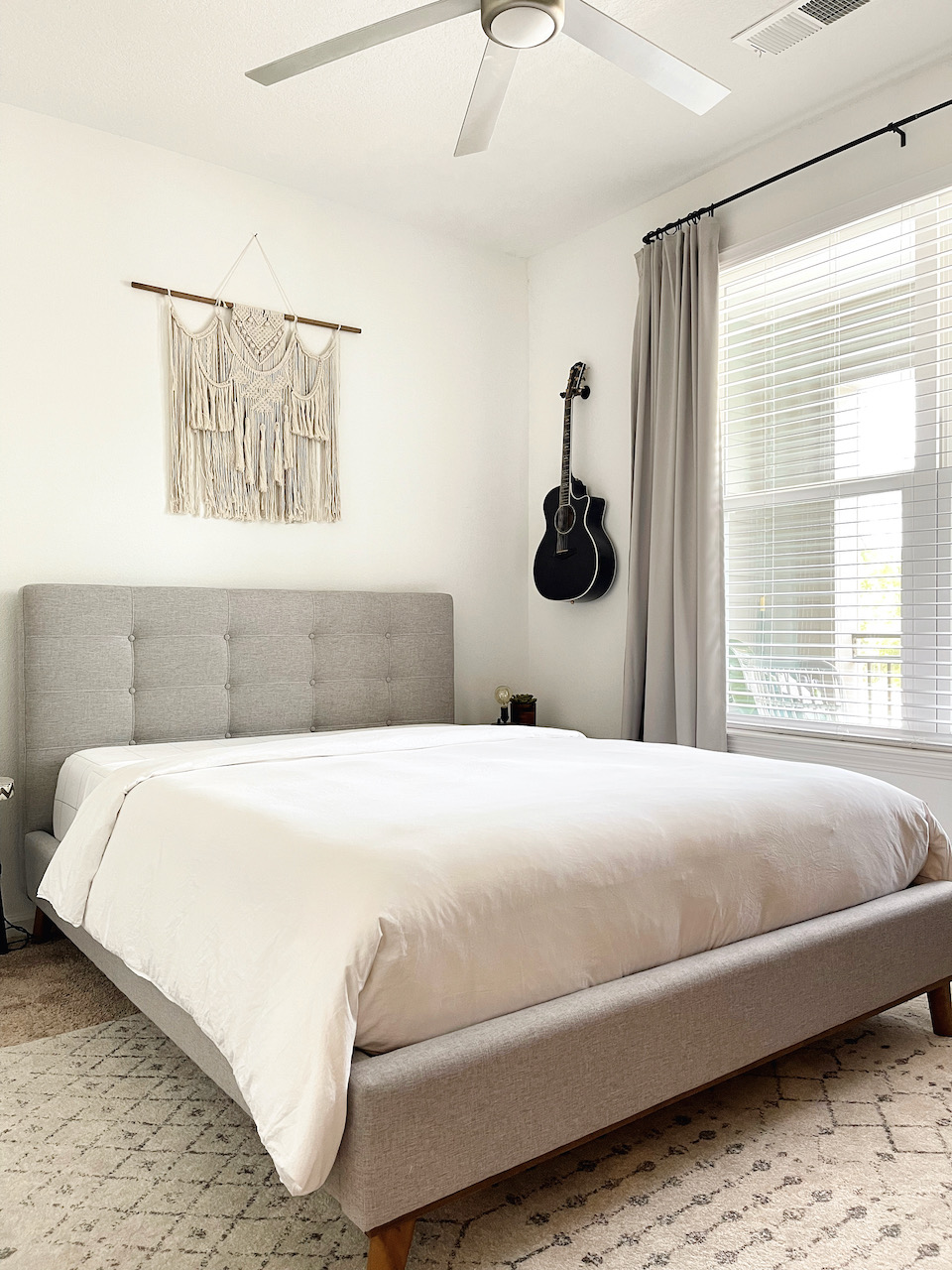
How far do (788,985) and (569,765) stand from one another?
0.74 metres

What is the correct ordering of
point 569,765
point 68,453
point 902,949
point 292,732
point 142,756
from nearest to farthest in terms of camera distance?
point 902,949 → point 569,765 → point 142,756 → point 68,453 → point 292,732

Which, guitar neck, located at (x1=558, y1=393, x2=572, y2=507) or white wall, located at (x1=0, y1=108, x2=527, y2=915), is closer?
white wall, located at (x1=0, y1=108, x2=527, y2=915)

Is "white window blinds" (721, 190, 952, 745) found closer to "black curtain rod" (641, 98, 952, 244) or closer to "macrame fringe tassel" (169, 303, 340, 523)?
"black curtain rod" (641, 98, 952, 244)

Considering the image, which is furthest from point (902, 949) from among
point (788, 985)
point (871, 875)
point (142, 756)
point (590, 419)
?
point (590, 419)

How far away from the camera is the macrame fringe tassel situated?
3262 mm

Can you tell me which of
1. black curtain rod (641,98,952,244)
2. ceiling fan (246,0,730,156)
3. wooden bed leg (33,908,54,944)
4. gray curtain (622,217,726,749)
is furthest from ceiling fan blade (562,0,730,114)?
wooden bed leg (33,908,54,944)

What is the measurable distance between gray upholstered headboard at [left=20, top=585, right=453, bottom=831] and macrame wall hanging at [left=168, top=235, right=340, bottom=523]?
1.22ft

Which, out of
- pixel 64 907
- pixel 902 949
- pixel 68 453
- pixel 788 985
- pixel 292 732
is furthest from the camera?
pixel 292 732

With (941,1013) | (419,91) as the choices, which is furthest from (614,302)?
(941,1013)

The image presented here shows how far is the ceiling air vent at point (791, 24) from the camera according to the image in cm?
237

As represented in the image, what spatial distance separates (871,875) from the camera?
6.67ft

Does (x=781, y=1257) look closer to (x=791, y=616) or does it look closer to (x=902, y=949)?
(x=902, y=949)

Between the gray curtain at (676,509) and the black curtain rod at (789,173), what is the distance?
5 centimetres

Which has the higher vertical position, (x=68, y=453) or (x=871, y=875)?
(x=68, y=453)
